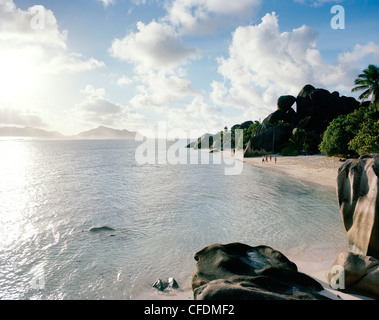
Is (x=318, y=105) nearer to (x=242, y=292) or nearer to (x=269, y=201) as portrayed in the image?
(x=269, y=201)

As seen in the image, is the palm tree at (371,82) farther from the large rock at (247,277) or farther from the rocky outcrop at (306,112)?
the large rock at (247,277)

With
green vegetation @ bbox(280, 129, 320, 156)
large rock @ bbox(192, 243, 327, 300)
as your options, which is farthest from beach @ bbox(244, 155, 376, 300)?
green vegetation @ bbox(280, 129, 320, 156)

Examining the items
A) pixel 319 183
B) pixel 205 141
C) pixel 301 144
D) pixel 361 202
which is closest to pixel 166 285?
pixel 361 202

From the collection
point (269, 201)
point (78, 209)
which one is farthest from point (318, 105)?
point (78, 209)

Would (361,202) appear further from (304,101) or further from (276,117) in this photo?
(304,101)

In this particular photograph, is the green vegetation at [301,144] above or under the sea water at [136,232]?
above

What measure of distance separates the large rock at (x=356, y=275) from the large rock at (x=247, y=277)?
2.25 ft

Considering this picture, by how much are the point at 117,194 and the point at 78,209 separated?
5.17 metres

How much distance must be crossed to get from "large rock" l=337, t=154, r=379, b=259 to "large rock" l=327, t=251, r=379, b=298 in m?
1.87

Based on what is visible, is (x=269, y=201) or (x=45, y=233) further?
(x=269, y=201)

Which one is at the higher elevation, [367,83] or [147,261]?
[367,83]

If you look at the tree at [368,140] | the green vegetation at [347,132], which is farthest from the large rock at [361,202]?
the green vegetation at [347,132]

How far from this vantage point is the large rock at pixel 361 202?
827 cm
